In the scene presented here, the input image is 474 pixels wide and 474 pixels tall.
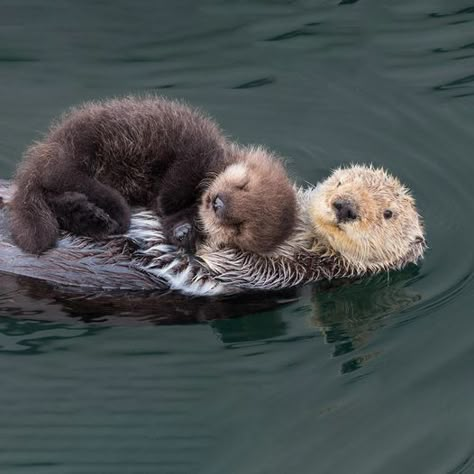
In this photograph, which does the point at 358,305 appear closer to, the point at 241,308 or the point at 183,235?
the point at 241,308

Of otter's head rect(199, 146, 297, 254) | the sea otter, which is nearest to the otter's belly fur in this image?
the sea otter

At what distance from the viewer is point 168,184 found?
5266mm

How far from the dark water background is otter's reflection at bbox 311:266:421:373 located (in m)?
0.01

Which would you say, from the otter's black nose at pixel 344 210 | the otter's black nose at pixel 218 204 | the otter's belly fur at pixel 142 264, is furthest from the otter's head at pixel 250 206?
the otter's black nose at pixel 344 210

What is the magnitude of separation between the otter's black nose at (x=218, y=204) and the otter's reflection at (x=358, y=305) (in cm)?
85

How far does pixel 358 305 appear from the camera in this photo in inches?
221

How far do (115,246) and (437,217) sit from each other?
6.90 feet

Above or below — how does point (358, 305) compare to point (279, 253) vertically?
below

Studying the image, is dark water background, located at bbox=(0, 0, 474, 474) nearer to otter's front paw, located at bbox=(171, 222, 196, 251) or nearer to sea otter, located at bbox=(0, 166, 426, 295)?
sea otter, located at bbox=(0, 166, 426, 295)

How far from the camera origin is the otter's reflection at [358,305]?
538 centimetres

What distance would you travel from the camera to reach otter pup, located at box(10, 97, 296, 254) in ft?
16.5

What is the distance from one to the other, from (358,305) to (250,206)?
1011mm

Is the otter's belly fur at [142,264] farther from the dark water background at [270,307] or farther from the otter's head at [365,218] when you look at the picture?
the otter's head at [365,218]

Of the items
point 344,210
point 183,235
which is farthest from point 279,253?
point 183,235
